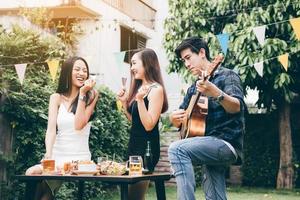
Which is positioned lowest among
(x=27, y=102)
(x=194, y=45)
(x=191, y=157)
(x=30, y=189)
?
(x=30, y=189)

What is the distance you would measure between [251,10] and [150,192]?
323 centimetres

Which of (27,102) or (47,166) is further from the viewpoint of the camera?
(27,102)

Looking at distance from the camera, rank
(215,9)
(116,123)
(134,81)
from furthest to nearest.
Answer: (215,9) → (116,123) → (134,81)

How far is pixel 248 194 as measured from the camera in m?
8.22

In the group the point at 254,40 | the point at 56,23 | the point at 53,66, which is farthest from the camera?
the point at 56,23

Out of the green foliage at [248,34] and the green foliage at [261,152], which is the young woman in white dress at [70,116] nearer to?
the green foliage at [248,34]

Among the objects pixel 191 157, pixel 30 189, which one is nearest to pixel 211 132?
pixel 191 157

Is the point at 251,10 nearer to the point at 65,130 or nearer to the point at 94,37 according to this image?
the point at 94,37

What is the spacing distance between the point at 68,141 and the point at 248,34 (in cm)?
459

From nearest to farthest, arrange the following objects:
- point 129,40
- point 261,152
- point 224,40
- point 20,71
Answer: point 20,71 → point 224,40 → point 261,152 → point 129,40

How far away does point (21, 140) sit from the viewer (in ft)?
16.7

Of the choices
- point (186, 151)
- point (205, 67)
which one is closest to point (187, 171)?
point (186, 151)

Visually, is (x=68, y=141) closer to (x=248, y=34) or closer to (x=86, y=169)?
(x=86, y=169)

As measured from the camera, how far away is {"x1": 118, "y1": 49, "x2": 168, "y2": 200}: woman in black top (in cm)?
329
